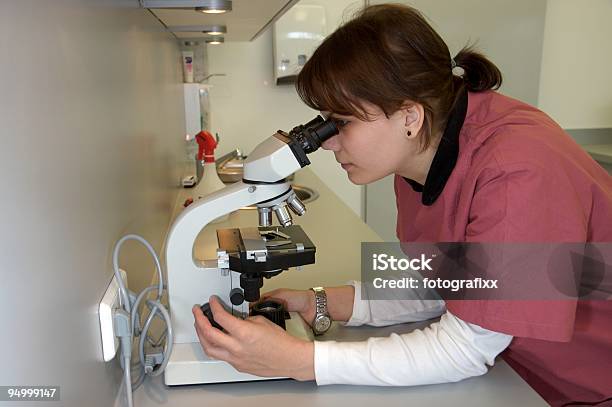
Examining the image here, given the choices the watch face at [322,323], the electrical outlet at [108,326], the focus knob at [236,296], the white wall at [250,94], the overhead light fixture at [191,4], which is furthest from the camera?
the white wall at [250,94]

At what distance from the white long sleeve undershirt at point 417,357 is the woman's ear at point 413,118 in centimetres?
31

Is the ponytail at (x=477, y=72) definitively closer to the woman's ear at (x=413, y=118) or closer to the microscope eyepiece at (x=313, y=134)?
the woman's ear at (x=413, y=118)

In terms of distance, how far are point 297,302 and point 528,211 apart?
450 mm

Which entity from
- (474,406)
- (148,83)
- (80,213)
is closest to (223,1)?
(148,83)

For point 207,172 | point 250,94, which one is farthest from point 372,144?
point 250,94

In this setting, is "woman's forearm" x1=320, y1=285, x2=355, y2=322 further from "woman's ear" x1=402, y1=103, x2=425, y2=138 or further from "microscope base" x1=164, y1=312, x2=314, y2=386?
"woman's ear" x1=402, y1=103, x2=425, y2=138

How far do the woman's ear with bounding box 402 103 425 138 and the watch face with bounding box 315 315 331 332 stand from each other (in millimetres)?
368

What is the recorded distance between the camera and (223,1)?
114cm

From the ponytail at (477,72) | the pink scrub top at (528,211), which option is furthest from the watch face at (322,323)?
the ponytail at (477,72)

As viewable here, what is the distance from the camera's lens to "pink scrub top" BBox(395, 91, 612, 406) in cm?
71

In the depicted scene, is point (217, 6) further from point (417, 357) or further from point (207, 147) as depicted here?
point (417, 357)

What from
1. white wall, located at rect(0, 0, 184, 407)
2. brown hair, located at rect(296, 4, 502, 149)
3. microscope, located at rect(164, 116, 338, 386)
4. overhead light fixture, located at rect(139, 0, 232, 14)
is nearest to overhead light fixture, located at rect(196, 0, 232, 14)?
overhead light fixture, located at rect(139, 0, 232, 14)

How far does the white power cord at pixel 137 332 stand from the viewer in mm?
740

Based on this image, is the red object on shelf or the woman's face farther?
the red object on shelf
